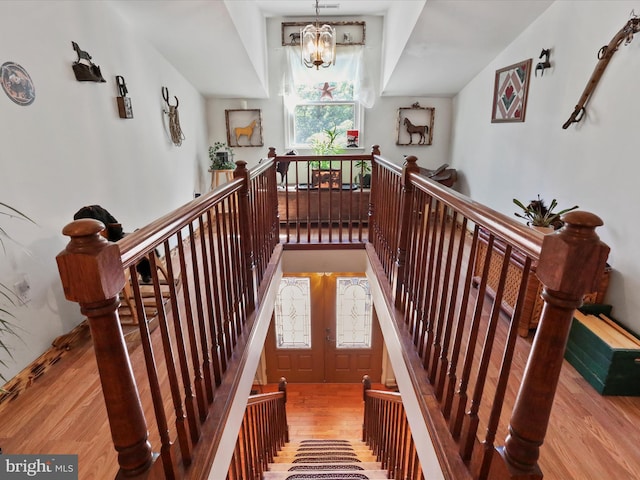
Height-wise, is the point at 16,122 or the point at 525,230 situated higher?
the point at 16,122

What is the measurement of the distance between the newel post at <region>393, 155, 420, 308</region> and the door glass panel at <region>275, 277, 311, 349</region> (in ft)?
11.7

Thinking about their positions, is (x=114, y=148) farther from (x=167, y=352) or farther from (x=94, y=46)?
(x=167, y=352)

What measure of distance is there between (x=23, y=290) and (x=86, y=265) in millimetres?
1772

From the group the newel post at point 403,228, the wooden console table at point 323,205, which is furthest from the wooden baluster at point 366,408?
the newel post at point 403,228

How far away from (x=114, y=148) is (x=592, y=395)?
12.5ft

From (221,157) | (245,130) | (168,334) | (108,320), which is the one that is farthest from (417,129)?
(108,320)

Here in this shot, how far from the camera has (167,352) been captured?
1.18 meters

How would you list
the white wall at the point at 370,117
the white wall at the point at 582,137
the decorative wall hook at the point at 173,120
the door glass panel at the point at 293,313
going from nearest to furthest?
the white wall at the point at 582,137 → the decorative wall hook at the point at 173,120 → the white wall at the point at 370,117 → the door glass panel at the point at 293,313

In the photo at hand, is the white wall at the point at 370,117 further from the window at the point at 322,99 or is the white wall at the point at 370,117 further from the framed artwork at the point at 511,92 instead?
the framed artwork at the point at 511,92

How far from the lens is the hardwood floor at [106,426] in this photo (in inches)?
61.7

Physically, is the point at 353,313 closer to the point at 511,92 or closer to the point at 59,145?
the point at 511,92

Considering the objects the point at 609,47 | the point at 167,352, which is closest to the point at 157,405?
the point at 167,352

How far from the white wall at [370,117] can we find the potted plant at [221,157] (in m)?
0.12

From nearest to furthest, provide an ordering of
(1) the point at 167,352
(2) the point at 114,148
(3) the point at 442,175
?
(1) the point at 167,352, (2) the point at 114,148, (3) the point at 442,175
